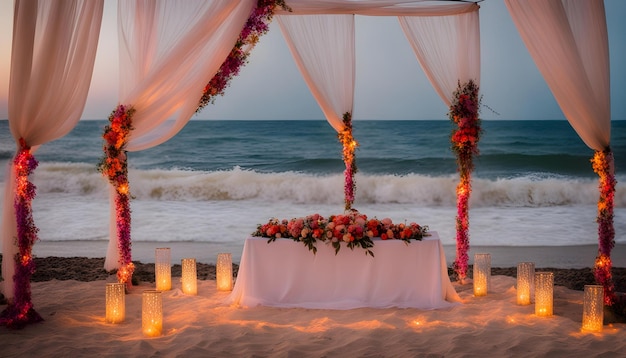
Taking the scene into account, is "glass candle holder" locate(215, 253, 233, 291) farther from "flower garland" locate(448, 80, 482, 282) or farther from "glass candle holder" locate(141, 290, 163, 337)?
"flower garland" locate(448, 80, 482, 282)

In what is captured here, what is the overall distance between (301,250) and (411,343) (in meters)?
1.46

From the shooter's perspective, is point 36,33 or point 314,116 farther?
point 314,116

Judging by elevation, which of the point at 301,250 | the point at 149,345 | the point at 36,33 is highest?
the point at 36,33

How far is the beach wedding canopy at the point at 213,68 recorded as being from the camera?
5109 mm

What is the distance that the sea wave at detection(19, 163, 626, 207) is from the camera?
1540 cm

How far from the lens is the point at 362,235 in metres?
5.76

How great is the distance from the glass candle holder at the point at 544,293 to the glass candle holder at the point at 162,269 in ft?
11.4

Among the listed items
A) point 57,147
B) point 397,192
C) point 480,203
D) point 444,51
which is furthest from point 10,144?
point 444,51

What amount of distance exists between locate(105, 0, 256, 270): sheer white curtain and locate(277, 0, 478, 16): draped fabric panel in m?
0.81

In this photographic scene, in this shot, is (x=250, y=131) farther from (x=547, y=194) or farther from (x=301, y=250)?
(x=301, y=250)

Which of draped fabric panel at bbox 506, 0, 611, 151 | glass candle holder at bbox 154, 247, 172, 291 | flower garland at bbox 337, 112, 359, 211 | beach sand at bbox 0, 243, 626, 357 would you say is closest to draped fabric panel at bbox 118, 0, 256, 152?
glass candle holder at bbox 154, 247, 172, 291

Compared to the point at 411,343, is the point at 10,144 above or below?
above

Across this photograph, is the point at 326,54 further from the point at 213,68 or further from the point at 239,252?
the point at 239,252

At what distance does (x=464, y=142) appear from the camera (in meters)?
6.65
